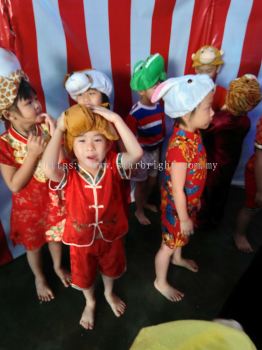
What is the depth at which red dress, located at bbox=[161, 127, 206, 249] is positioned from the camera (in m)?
1.39

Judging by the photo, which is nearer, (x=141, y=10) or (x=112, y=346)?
(x=112, y=346)

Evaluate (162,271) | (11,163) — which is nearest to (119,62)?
(11,163)

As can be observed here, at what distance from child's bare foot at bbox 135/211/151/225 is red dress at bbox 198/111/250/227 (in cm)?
42

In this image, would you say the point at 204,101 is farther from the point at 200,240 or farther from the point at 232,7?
the point at 200,240

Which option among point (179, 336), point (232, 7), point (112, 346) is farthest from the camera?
point (232, 7)

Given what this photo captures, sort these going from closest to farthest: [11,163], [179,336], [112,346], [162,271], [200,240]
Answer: [179,336] < [11,163] < [112,346] < [162,271] < [200,240]

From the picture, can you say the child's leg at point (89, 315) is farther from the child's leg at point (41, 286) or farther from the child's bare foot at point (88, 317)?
the child's leg at point (41, 286)

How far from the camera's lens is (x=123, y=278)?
1.97 metres

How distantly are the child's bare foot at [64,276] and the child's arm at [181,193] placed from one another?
876 mm

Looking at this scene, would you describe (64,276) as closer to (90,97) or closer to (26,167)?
(26,167)

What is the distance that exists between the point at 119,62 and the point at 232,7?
0.83 m

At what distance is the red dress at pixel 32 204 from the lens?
1342mm

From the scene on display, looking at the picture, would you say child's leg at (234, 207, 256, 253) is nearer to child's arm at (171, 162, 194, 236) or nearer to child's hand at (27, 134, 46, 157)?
child's arm at (171, 162, 194, 236)

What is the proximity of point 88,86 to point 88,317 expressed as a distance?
129 centimetres
